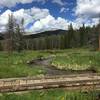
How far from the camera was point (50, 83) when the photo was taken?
17906 mm

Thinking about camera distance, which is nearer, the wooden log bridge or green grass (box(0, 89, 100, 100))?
green grass (box(0, 89, 100, 100))

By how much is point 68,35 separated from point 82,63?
115024mm

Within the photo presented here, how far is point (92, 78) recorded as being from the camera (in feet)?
62.1

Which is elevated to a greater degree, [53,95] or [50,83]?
[50,83]

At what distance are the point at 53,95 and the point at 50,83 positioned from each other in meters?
1.18

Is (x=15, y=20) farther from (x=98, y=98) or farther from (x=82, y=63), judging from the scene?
(x=98, y=98)

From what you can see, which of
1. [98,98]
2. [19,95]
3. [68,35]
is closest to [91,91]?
[98,98]

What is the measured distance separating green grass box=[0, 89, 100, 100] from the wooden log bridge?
0.57 metres

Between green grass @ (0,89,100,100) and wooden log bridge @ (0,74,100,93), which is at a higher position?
wooden log bridge @ (0,74,100,93)

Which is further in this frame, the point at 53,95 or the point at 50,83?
the point at 50,83

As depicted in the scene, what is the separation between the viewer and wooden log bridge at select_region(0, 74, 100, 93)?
17172 millimetres

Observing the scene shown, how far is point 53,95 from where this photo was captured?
16891 mm

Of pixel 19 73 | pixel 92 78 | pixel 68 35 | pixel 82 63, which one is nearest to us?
pixel 92 78

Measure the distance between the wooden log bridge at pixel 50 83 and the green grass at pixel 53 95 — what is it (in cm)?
57
